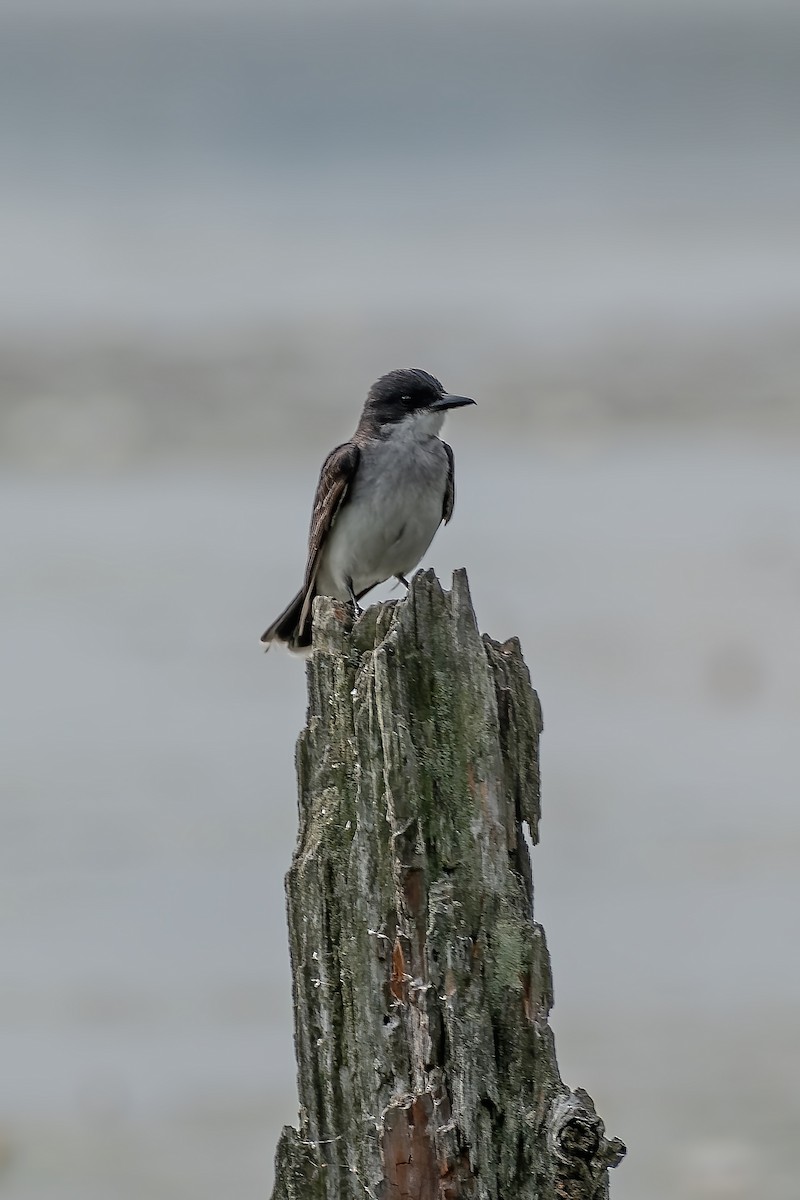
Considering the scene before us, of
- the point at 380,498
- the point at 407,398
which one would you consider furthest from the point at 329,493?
the point at 407,398

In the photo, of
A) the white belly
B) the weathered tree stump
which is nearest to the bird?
the white belly

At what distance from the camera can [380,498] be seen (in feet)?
43.3

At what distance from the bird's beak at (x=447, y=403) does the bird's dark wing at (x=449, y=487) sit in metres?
0.33

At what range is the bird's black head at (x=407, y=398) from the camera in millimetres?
13883

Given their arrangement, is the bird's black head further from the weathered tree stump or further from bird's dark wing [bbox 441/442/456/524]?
the weathered tree stump

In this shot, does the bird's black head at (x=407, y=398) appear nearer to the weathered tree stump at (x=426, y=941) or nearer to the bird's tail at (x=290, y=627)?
the bird's tail at (x=290, y=627)

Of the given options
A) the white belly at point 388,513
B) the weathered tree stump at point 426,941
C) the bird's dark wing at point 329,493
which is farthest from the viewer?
the bird's dark wing at point 329,493

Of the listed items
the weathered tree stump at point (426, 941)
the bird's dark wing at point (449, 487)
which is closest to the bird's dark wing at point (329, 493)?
the bird's dark wing at point (449, 487)

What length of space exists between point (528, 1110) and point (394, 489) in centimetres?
690

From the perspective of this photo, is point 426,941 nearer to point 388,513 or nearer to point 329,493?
point 388,513

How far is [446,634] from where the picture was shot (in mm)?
7953

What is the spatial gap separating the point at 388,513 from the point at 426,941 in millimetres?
6307

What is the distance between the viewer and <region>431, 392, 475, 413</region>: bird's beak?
537 inches

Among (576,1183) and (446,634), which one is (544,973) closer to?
(576,1183)
